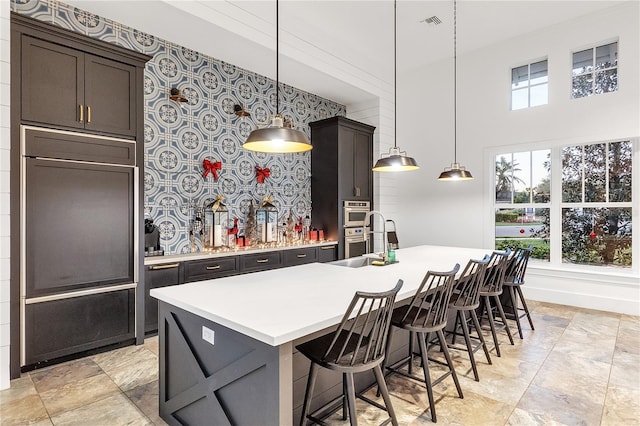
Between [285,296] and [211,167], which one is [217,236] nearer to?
[211,167]

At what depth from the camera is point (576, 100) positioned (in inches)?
182

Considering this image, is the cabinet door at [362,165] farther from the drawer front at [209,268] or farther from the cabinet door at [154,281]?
the cabinet door at [154,281]

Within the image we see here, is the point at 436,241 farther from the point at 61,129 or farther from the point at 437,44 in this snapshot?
the point at 61,129

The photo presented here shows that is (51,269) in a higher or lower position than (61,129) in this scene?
lower

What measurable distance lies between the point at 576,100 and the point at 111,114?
5559 millimetres

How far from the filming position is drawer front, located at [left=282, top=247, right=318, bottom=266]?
183 inches

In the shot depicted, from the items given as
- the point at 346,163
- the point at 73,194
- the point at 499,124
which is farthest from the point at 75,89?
the point at 499,124

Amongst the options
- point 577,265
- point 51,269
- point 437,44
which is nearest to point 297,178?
point 437,44

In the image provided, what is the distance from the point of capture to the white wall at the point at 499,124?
4.33m

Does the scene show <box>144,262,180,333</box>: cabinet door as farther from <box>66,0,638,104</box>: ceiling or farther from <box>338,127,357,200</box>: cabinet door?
<box>338,127,357,200</box>: cabinet door

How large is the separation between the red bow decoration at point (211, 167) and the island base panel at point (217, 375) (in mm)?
2511

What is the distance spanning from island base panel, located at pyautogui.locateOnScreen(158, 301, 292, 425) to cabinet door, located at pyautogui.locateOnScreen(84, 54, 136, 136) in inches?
79.3

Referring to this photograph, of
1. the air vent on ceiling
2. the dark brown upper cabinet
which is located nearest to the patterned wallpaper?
the dark brown upper cabinet

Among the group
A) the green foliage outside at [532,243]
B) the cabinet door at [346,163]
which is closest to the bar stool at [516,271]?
the green foliage outside at [532,243]
